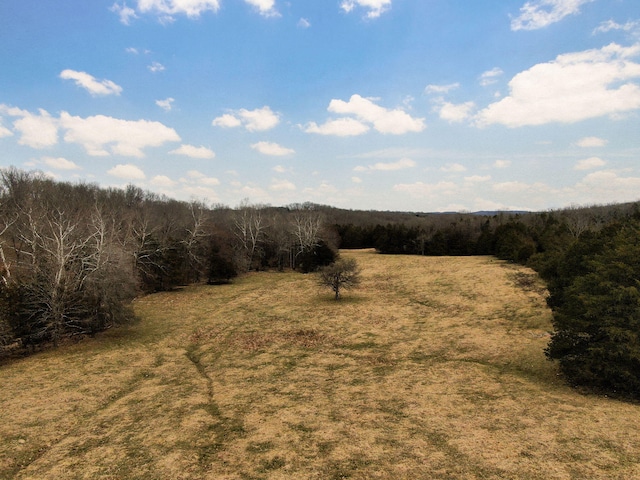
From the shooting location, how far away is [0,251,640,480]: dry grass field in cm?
1157

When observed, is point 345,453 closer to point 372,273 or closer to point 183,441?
point 183,441

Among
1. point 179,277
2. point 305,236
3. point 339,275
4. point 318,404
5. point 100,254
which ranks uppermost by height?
point 305,236

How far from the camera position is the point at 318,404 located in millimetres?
16328

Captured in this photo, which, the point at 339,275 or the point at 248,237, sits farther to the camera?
the point at 248,237

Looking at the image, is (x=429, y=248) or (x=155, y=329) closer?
(x=155, y=329)

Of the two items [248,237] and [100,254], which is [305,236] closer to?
[248,237]

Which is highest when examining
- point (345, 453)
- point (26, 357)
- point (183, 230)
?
point (183, 230)

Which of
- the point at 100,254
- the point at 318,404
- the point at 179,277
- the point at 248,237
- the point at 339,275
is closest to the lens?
the point at 318,404

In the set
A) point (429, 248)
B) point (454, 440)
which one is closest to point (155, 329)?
point (454, 440)

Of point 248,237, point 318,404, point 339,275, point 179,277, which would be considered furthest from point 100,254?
point 248,237

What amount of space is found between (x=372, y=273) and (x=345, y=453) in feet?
139

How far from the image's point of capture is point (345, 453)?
1212cm

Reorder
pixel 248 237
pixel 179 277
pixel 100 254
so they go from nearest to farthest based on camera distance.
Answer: pixel 100 254
pixel 179 277
pixel 248 237

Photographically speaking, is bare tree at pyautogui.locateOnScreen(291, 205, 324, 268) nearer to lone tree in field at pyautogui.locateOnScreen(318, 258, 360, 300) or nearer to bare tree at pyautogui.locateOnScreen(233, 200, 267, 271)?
bare tree at pyautogui.locateOnScreen(233, 200, 267, 271)
